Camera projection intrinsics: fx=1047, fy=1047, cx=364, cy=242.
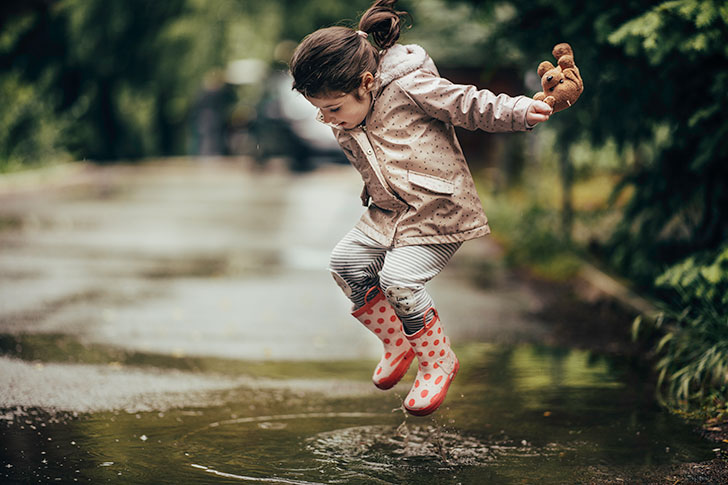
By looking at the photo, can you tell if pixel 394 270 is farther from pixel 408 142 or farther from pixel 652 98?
pixel 652 98

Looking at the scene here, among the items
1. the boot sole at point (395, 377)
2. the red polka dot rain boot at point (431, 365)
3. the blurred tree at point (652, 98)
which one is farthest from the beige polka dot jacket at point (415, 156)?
the blurred tree at point (652, 98)

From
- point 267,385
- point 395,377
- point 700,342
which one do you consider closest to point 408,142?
point 395,377

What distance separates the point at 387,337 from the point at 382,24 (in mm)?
1307

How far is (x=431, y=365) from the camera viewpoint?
4.17m

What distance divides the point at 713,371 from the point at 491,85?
1855cm

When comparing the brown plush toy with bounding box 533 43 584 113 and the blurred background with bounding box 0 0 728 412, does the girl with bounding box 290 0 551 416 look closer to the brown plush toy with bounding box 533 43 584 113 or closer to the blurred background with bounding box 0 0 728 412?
the brown plush toy with bounding box 533 43 584 113

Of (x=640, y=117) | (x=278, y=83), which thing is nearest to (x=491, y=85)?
(x=278, y=83)

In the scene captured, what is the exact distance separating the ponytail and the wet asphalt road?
217 centimetres

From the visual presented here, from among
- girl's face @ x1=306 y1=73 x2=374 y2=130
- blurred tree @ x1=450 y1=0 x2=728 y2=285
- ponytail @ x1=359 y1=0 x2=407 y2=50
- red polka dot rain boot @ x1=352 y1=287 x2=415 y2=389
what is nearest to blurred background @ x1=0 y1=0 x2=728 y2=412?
blurred tree @ x1=450 y1=0 x2=728 y2=285

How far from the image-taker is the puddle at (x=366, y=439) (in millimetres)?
4012

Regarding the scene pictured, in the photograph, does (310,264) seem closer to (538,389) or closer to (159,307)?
(159,307)

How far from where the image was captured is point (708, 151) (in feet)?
19.7

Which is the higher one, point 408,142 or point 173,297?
point 408,142

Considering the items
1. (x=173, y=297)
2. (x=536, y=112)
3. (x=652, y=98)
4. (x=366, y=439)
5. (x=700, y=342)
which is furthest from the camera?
(x=173, y=297)
